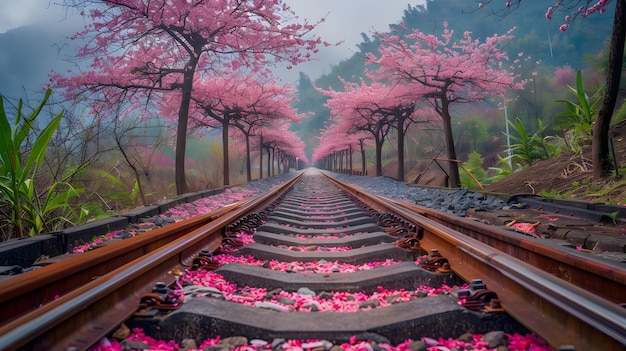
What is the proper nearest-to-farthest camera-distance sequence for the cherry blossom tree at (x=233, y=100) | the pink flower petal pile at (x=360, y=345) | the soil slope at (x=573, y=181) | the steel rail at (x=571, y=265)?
the pink flower petal pile at (x=360, y=345), the steel rail at (x=571, y=265), the soil slope at (x=573, y=181), the cherry blossom tree at (x=233, y=100)

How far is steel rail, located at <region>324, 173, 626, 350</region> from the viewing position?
1313 mm

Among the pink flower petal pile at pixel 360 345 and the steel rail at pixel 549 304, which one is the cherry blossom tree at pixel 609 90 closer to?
the steel rail at pixel 549 304

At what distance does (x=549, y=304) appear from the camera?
63.2 inches

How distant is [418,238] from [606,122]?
6.03 meters

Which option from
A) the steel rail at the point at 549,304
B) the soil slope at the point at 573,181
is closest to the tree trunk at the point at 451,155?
the soil slope at the point at 573,181

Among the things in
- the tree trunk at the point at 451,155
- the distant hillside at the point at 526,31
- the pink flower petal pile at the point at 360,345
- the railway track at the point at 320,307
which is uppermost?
the distant hillside at the point at 526,31

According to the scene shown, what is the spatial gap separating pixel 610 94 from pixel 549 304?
7471 millimetres

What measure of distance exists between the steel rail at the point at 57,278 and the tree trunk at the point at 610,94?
7943 mm

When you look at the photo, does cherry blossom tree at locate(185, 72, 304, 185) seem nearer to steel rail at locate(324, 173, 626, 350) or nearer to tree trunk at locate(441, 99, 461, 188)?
tree trunk at locate(441, 99, 461, 188)

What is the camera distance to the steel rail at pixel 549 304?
1.31 meters

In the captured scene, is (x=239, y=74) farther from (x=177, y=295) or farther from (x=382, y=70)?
(x=177, y=295)

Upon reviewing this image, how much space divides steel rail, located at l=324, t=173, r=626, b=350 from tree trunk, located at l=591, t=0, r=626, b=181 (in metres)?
6.46

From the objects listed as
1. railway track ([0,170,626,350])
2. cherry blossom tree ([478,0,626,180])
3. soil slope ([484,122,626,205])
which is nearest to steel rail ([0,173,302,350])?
railway track ([0,170,626,350])

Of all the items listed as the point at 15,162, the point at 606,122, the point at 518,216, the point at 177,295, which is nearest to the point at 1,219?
the point at 15,162
